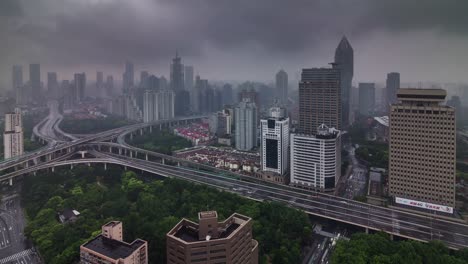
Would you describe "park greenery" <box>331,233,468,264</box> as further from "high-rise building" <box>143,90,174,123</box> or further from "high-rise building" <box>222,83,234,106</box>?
"high-rise building" <box>222,83,234,106</box>

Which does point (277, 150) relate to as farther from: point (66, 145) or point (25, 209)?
point (66, 145)

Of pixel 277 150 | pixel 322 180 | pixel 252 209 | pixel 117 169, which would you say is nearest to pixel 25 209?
pixel 117 169

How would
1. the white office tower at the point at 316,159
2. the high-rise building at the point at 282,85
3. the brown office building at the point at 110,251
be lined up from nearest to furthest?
1. the brown office building at the point at 110,251
2. the white office tower at the point at 316,159
3. the high-rise building at the point at 282,85

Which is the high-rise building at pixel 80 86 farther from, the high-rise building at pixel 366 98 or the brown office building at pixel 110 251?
the brown office building at pixel 110 251

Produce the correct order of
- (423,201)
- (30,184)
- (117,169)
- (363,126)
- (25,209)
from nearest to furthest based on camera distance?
(423,201)
(25,209)
(30,184)
(117,169)
(363,126)

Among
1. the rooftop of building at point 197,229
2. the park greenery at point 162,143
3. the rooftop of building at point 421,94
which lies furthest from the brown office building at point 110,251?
the park greenery at point 162,143

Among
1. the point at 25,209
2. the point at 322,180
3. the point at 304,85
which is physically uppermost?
the point at 304,85
